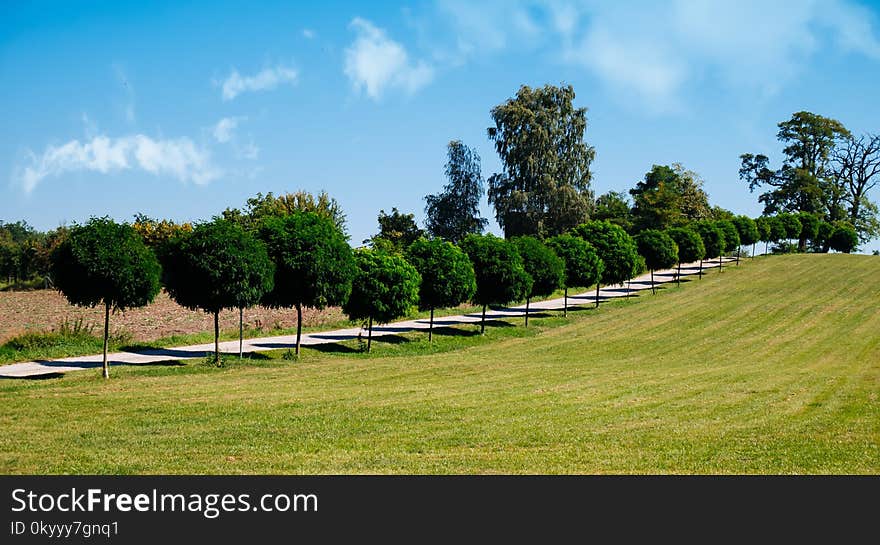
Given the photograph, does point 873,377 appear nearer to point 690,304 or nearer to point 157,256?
point 157,256

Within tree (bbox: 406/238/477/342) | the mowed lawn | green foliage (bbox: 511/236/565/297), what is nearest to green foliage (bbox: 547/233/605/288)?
green foliage (bbox: 511/236/565/297)

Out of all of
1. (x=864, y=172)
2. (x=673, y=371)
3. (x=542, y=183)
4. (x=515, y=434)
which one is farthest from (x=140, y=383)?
(x=864, y=172)

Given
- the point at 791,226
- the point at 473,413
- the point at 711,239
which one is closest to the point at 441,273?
the point at 473,413

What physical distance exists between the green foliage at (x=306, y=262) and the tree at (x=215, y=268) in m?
2.60

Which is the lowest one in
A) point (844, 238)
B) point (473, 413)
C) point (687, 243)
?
point (473, 413)

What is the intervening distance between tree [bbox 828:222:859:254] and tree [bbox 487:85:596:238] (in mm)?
35039

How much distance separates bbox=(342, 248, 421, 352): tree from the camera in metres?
37.3

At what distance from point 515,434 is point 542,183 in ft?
220

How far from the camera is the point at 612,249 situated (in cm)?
5969

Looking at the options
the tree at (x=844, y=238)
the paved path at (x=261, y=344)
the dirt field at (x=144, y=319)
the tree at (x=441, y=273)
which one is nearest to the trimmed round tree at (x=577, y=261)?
the paved path at (x=261, y=344)

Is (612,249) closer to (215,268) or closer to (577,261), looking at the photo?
(577,261)

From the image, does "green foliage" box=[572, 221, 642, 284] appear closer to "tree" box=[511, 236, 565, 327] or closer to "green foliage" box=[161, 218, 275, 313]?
"tree" box=[511, 236, 565, 327]

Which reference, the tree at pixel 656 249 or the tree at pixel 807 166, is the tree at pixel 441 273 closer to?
the tree at pixel 656 249

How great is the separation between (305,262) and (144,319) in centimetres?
1687
